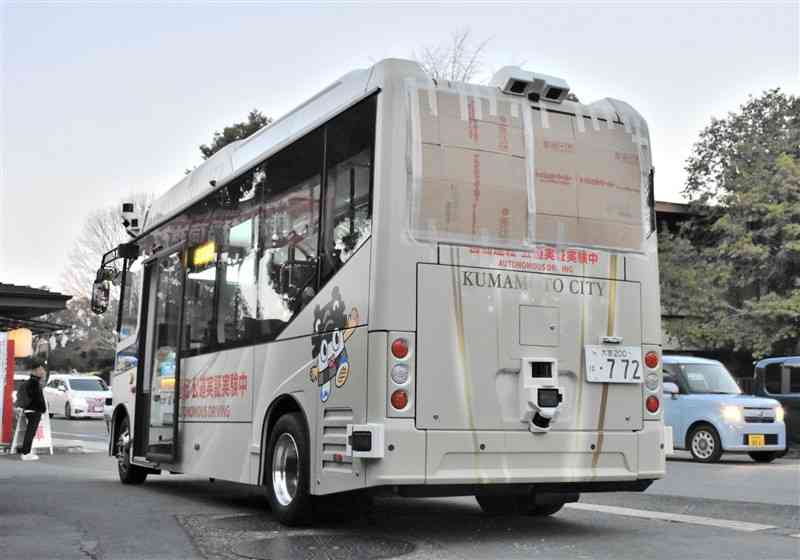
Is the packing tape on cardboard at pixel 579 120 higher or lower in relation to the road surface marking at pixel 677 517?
higher

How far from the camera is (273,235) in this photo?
30.5 ft

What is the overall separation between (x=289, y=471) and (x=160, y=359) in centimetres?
418

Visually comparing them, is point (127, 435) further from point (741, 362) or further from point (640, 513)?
point (741, 362)

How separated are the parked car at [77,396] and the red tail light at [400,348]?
101 ft

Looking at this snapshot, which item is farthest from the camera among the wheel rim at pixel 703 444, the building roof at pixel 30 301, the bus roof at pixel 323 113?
the building roof at pixel 30 301

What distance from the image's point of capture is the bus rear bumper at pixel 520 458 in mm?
7371

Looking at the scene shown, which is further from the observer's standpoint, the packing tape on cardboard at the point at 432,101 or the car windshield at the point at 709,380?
the car windshield at the point at 709,380

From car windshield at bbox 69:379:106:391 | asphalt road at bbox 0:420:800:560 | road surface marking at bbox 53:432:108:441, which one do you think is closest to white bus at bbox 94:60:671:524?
asphalt road at bbox 0:420:800:560

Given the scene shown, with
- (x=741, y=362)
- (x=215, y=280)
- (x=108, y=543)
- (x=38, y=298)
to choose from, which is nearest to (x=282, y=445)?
(x=108, y=543)

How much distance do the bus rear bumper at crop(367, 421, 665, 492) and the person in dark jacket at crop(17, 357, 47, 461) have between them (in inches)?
496

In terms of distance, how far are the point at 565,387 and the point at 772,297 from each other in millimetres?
23497

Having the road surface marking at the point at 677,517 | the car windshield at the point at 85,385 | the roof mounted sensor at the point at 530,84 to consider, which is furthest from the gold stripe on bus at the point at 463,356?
the car windshield at the point at 85,385

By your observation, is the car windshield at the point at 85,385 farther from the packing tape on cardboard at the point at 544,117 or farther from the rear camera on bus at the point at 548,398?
the rear camera on bus at the point at 548,398

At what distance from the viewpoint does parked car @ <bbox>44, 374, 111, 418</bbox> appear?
1453 inches
